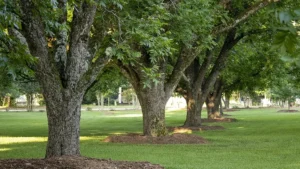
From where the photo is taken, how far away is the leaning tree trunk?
17.4 m

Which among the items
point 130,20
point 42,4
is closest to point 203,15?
point 130,20

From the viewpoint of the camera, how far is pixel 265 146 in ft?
52.3

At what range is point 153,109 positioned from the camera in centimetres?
1736

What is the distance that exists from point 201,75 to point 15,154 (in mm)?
12949

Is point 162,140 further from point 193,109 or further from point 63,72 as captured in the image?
point 193,109

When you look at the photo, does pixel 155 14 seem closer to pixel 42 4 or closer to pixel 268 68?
pixel 42 4

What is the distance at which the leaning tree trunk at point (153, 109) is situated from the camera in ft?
57.0

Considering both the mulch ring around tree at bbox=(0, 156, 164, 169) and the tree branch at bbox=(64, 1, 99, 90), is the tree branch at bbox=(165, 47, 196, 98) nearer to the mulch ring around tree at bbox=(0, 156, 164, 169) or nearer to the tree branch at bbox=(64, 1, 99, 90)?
the tree branch at bbox=(64, 1, 99, 90)

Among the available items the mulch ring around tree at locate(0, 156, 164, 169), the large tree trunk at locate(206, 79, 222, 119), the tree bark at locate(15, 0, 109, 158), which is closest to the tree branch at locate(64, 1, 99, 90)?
the tree bark at locate(15, 0, 109, 158)

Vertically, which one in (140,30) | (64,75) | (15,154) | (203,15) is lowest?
(15,154)

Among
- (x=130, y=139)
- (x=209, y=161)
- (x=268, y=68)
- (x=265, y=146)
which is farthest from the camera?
(x=268, y=68)

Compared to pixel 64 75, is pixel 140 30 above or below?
above

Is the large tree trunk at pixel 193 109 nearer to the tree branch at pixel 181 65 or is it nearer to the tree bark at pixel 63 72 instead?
the tree branch at pixel 181 65

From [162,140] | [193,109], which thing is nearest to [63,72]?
[162,140]
